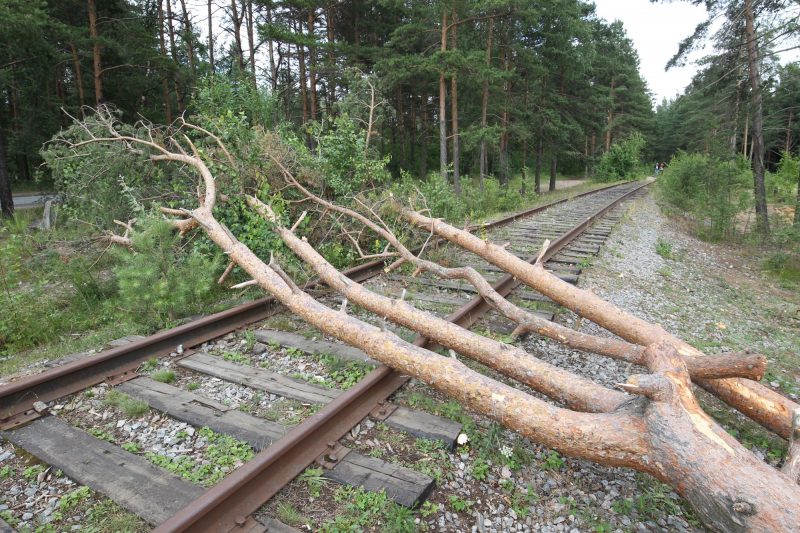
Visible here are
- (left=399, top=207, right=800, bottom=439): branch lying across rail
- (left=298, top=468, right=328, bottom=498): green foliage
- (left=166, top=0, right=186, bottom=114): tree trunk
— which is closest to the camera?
(left=298, top=468, right=328, bottom=498): green foliage

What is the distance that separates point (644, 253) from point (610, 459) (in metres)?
7.77

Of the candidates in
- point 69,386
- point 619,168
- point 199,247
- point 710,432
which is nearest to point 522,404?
point 710,432

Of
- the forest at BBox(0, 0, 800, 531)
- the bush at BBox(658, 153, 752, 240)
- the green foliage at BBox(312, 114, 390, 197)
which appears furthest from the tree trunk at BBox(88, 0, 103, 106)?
the bush at BBox(658, 153, 752, 240)

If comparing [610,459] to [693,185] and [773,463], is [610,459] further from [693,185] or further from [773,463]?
[693,185]

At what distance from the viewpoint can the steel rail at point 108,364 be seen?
3014mm

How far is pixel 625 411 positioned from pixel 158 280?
181 inches

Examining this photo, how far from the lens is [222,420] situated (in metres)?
2.88

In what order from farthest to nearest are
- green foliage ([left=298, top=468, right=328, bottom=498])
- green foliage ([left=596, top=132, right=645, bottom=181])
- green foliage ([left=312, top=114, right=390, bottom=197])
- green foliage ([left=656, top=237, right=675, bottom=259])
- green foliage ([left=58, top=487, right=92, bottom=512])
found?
green foliage ([left=596, top=132, right=645, bottom=181]), green foliage ([left=656, top=237, right=675, bottom=259]), green foliage ([left=312, top=114, right=390, bottom=197]), green foliage ([left=298, top=468, right=328, bottom=498]), green foliage ([left=58, top=487, right=92, bottom=512])

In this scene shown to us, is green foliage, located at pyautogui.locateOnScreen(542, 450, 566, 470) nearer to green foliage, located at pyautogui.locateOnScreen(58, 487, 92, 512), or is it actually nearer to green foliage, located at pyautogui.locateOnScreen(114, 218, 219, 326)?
green foliage, located at pyautogui.locateOnScreen(58, 487, 92, 512)

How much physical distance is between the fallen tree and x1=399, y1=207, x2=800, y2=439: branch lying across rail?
0.04 meters

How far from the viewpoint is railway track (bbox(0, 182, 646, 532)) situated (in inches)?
87.0

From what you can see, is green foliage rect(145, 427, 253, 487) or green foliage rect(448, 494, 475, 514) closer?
green foliage rect(448, 494, 475, 514)

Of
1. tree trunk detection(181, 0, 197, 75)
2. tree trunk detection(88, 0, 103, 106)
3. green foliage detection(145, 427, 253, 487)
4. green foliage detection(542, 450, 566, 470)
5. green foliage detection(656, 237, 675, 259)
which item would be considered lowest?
green foliage detection(542, 450, 566, 470)

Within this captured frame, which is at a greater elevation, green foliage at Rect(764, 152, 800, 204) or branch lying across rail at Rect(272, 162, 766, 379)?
green foliage at Rect(764, 152, 800, 204)
